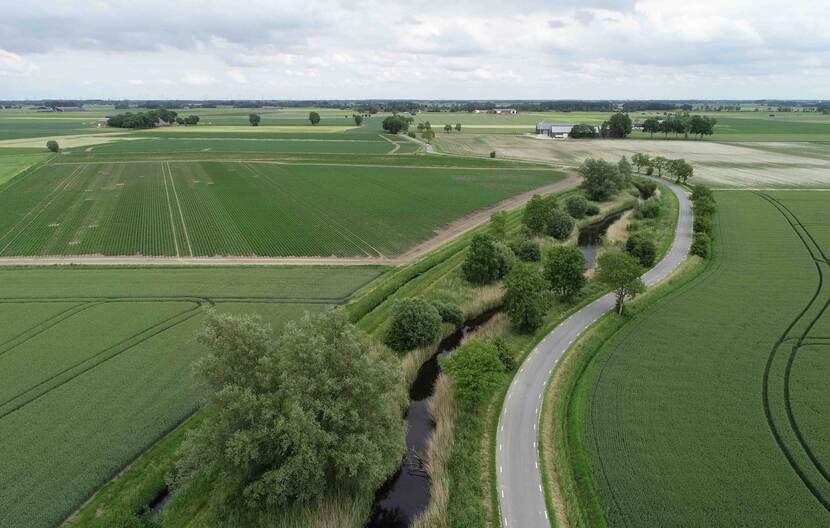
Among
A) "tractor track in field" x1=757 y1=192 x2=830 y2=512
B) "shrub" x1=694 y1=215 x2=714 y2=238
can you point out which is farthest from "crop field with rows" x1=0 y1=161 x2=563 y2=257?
"tractor track in field" x1=757 y1=192 x2=830 y2=512

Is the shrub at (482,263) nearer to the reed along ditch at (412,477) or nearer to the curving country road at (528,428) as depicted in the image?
the curving country road at (528,428)

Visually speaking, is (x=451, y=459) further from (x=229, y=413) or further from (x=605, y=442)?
(x=229, y=413)

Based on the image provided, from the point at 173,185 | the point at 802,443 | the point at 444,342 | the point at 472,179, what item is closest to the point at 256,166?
the point at 173,185

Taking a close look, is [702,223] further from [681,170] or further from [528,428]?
[528,428]

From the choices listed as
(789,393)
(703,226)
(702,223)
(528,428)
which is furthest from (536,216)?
(528,428)

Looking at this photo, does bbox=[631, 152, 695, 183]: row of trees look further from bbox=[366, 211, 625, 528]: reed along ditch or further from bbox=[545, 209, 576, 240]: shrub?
bbox=[366, 211, 625, 528]: reed along ditch

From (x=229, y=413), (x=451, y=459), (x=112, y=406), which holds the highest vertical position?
(x=229, y=413)
